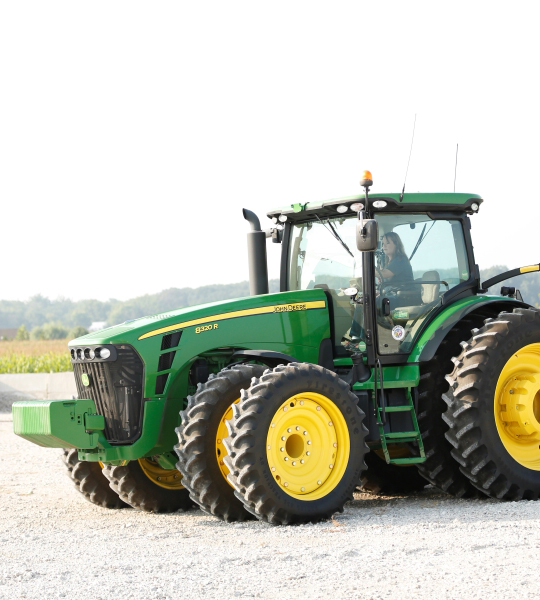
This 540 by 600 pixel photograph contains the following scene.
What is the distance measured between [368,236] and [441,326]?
47.9 inches

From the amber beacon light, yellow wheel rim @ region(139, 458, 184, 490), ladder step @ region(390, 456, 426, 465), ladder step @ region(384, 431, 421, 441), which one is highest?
the amber beacon light

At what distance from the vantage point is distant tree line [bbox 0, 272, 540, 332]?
81750 mm

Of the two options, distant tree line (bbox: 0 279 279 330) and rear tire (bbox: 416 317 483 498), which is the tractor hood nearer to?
rear tire (bbox: 416 317 483 498)

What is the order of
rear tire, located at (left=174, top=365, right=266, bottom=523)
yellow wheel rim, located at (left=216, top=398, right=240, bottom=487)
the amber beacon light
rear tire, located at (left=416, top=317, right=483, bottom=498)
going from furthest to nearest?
rear tire, located at (left=416, top=317, right=483, bottom=498), the amber beacon light, yellow wheel rim, located at (left=216, top=398, right=240, bottom=487), rear tire, located at (left=174, top=365, right=266, bottom=523)

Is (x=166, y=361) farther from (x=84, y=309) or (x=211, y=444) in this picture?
(x=84, y=309)

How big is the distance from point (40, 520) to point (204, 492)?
164cm

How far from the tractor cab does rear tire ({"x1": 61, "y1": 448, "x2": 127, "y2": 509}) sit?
248 centimetres

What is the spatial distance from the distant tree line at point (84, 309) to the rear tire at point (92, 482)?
201 feet

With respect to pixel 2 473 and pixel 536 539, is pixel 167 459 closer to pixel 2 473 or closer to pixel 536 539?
pixel 536 539

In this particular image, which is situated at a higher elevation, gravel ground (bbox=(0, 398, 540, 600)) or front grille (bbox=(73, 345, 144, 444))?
front grille (bbox=(73, 345, 144, 444))

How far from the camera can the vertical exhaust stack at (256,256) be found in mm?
9273

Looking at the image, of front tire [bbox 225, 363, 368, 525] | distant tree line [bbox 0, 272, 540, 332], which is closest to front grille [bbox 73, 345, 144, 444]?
front tire [bbox 225, 363, 368, 525]

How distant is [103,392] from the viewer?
25.5 feet

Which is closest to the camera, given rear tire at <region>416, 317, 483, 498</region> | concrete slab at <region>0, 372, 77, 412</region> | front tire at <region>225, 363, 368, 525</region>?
front tire at <region>225, 363, 368, 525</region>
